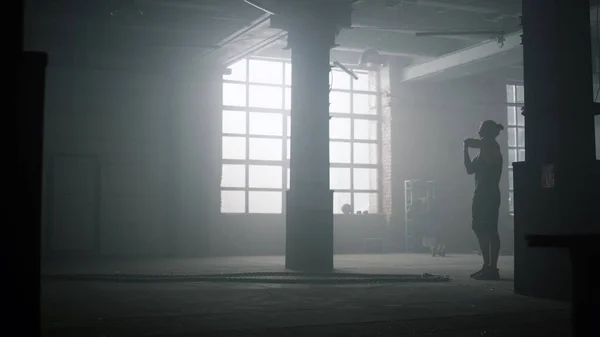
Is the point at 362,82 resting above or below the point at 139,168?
above

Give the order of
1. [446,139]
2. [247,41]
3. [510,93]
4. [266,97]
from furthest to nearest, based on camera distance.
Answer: [510,93] < [446,139] < [266,97] < [247,41]

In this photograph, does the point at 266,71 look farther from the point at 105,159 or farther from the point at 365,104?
the point at 105,159

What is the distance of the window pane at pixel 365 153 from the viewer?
17125 millimetres

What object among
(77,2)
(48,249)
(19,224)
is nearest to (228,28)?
(77,2)

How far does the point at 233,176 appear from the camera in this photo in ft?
50.7

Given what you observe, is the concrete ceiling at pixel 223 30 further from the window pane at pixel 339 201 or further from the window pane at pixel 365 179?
the window pane at pixel 339 201

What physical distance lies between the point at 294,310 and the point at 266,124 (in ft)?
37.1

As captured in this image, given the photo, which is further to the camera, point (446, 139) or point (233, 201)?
point (446, 139)

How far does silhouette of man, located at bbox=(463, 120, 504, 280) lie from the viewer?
792cm

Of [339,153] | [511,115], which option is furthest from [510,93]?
[339,153]

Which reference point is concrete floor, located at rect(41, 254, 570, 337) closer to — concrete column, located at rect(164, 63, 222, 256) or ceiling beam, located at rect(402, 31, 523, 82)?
concrete column, located at rect(164, 63, 222, 256)

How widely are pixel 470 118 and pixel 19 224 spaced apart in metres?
16.9

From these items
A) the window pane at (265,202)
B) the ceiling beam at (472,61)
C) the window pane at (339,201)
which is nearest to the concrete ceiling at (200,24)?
the ceiling beam at (472,61)

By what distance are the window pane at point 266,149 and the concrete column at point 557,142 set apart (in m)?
10.1
